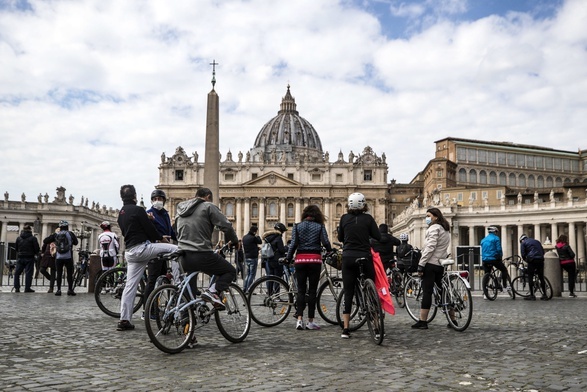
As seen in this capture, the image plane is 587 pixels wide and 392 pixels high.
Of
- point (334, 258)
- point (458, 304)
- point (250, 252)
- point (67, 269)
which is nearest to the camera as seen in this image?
point (458, 304)

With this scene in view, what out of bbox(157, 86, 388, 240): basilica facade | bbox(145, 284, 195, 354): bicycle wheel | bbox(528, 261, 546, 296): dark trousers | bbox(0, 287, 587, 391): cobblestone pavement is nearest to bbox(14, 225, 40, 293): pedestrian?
bbox(0, 287, 587, 391): cobblestone pavement

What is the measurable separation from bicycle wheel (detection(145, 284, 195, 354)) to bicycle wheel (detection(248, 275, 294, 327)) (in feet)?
7.40

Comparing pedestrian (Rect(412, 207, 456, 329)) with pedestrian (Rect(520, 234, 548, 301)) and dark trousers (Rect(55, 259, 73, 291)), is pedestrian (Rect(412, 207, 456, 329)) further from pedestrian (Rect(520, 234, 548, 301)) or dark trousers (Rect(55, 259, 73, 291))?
dark trousers (Rect(55, 259, 73, 291))

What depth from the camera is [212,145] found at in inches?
832

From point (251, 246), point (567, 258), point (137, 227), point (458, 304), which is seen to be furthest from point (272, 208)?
point (137, 227)

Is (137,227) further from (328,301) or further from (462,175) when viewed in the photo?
(462,175)

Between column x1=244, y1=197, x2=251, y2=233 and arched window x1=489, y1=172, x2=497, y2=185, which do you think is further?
column x1=244, y1=197, x2=251, y2=233

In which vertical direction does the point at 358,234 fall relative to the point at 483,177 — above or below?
below

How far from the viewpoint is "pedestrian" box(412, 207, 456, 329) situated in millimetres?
8750

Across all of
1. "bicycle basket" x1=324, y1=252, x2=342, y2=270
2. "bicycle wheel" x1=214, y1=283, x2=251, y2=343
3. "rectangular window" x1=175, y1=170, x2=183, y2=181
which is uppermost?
"rectangular window" x1=175, y1=170, x2=183, y2=181

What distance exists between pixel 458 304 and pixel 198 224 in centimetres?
417

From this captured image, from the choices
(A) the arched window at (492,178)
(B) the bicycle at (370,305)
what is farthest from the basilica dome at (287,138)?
(B) the bicycle at (370,305)

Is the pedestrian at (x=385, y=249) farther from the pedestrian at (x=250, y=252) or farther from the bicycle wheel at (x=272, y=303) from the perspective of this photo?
the bicycle wheel at (x=272, y=303)

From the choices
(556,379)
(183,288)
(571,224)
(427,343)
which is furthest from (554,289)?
(571,224)
